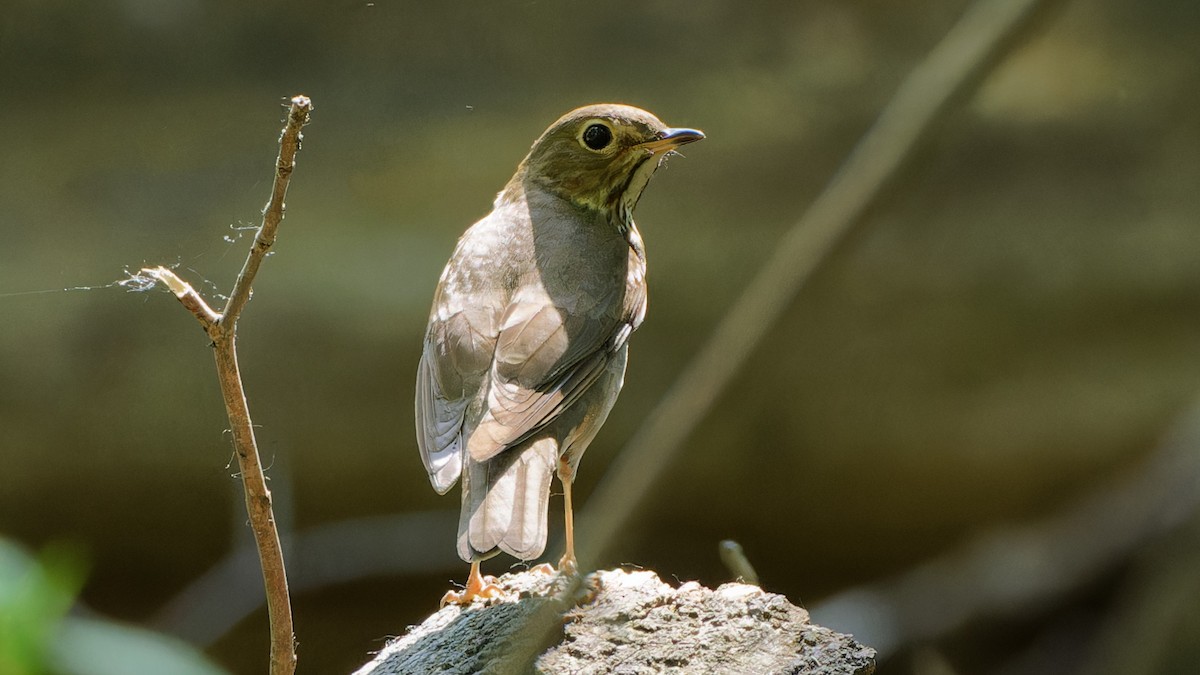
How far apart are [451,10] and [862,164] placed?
18.3 feet

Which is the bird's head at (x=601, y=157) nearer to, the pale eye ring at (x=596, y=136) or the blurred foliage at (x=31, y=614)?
the pale eye ring at (x=596, y=136)

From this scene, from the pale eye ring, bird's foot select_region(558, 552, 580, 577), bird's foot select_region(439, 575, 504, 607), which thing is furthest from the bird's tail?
the pale eye ring

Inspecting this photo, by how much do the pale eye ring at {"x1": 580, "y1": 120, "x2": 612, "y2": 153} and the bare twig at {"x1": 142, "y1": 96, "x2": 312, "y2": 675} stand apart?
2037 mm

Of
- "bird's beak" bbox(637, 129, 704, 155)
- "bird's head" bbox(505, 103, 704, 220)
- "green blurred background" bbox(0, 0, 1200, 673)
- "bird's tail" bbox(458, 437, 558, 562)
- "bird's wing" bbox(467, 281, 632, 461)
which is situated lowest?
"bird's tail" bbox(458, 437, 558, 562)

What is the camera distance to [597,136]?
404 cm

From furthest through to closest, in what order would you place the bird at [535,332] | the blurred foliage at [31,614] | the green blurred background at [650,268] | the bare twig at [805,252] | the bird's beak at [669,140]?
1. the green blurred background at [650,268]
2. the bird's beak at [669,140]
3. the bird at [535,332]
4. the blurred foliage at [31,614]
5. the bare twig at [805,252]

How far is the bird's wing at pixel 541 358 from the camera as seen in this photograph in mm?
3039

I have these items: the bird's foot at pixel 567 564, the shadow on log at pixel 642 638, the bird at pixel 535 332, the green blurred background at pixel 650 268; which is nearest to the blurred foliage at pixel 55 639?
the shadow on log at pixel 642 638

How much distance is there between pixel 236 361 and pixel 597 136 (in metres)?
2.15

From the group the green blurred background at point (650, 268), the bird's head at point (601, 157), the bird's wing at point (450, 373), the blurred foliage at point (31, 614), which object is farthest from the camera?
the green blurred background at point (650, 268)

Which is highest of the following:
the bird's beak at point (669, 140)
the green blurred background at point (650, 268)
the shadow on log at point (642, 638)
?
the green blurred background at point (650, 268)

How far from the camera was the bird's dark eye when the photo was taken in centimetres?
402

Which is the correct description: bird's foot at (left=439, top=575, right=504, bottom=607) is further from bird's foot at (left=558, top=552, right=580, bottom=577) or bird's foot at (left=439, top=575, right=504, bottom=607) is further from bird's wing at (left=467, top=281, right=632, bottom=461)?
bird's wing at (left=467, top=281, right=632, bottom=461)

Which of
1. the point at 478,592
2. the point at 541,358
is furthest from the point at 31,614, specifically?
the point at 541,358
